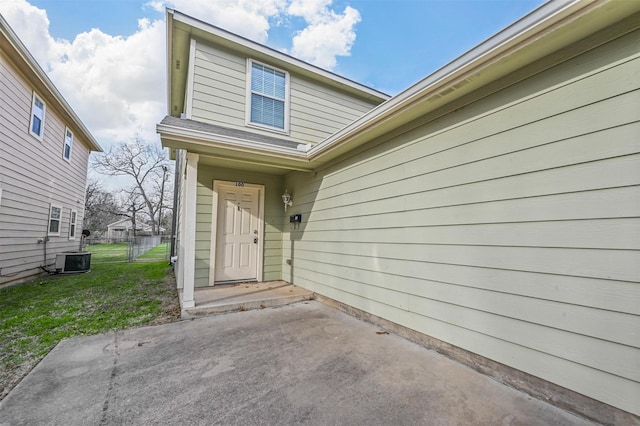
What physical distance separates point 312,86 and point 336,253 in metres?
3.87

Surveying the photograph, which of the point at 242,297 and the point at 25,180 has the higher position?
the point at 25,180

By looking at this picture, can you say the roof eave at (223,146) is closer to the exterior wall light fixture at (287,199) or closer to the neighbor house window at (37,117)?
the exterior wall light fixture at (287,199)

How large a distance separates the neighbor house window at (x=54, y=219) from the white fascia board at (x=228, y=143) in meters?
7.22

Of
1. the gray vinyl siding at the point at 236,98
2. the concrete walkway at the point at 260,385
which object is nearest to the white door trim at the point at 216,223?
the gray vinyl siding at the point at 236,98

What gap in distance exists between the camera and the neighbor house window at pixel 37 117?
21.4ft

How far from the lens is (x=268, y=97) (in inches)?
214

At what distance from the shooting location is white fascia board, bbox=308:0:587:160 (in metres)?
1.74

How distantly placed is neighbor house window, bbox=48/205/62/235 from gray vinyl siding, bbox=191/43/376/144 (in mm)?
6465

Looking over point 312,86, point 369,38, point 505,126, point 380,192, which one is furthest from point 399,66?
point 505,126

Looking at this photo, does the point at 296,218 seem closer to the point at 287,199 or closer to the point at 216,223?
the point at 287,199

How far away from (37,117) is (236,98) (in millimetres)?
5689

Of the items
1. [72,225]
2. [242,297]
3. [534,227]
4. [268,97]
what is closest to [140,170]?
[72,225]

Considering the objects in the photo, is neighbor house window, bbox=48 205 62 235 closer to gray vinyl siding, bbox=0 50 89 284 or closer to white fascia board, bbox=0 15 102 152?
gray vinyl siding, bbox=0 50 89 284

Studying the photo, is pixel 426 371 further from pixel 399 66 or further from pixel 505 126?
pixel 399 66
